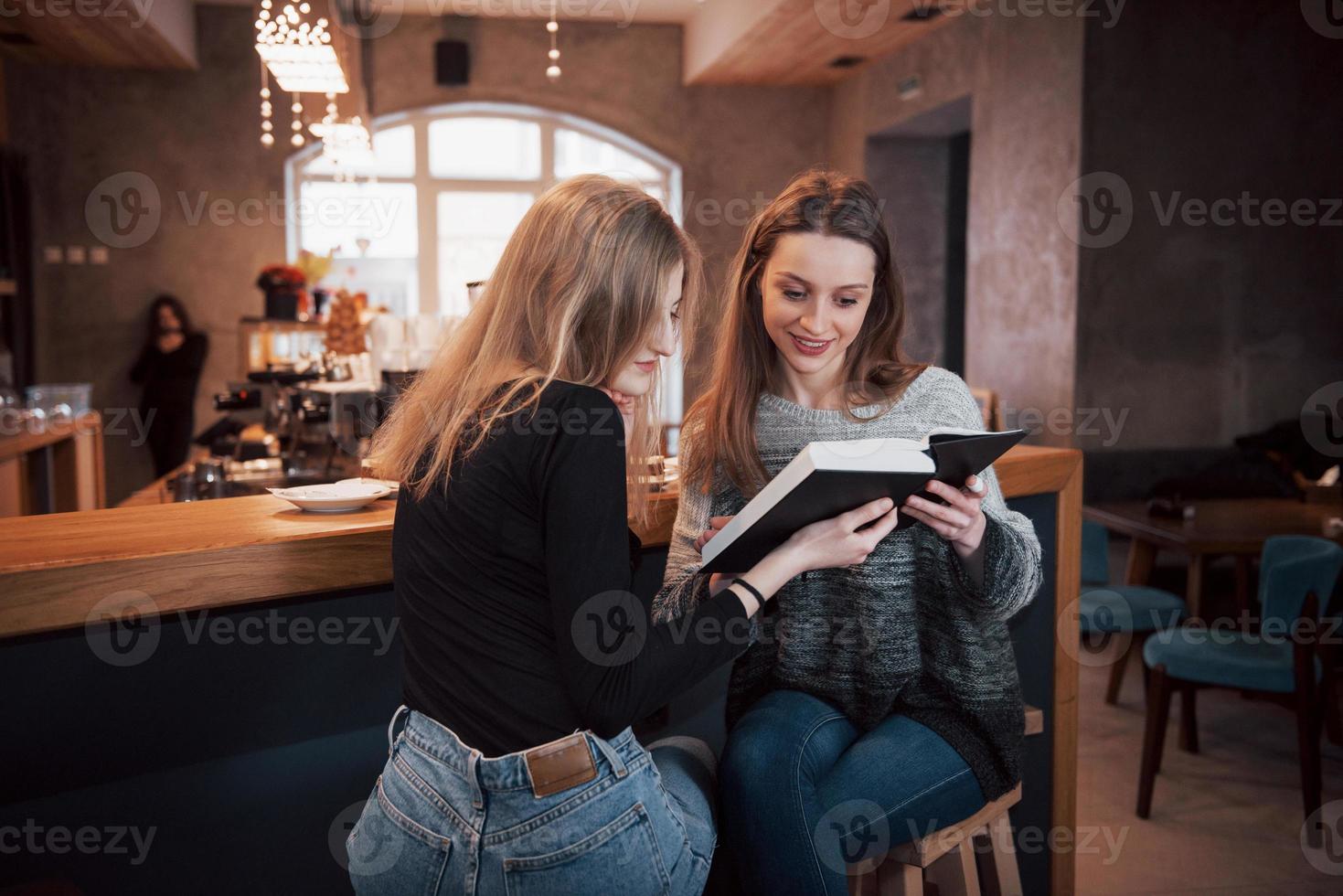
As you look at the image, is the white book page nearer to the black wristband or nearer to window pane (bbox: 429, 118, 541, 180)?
the black wristband

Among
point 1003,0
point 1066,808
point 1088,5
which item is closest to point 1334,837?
point 1066,808

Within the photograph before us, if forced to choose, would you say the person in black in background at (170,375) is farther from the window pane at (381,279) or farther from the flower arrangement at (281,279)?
the flower arrangement at (281,279)

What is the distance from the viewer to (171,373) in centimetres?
800

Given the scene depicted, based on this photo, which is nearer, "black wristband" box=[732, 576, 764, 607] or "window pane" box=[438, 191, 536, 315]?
"black wristband" box=[732, 576, 764, 607]

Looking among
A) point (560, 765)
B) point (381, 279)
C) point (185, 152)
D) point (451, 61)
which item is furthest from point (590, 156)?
point (560, 765)

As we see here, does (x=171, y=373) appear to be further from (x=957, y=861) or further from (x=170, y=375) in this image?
(x=957, y=861)

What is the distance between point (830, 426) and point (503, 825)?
0.89 metres

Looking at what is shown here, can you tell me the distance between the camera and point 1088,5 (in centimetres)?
546

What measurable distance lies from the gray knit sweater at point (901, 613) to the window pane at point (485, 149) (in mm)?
8158

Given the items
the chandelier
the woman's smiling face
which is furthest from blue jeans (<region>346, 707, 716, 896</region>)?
the chandelier

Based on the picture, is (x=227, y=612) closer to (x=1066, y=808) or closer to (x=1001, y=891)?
(x=1001, y=891)

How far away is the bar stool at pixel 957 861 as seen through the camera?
1.50 m

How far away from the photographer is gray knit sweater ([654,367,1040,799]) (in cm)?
162

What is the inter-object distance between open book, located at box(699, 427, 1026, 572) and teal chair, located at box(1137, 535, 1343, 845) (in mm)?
1918
